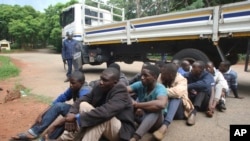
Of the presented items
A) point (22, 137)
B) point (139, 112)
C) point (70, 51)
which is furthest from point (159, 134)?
point (70, 51)

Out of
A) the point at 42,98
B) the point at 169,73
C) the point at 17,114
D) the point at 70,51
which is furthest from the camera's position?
the point at 70,51

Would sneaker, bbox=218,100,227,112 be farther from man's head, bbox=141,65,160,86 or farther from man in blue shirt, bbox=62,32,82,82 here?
man in blue shirt, bbox=62,32,82,82

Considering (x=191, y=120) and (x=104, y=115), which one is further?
(x=191, y=120)

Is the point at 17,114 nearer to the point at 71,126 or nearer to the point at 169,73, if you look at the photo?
the point at 71,126

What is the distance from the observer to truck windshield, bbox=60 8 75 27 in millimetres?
9789

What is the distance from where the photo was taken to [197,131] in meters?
3.52

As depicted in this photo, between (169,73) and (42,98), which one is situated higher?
(169,73)

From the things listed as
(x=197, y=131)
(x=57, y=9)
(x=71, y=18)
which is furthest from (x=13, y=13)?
(x=197, y=131)

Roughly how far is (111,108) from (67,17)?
8.19m

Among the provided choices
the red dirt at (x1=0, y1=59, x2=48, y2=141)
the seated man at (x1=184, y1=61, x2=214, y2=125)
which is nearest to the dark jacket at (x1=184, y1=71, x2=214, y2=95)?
the seated man at (x1=184, y1=61, x2=214, y2=125)

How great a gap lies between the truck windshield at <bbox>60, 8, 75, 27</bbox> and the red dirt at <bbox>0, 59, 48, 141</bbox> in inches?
190

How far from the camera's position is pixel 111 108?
2648 mm

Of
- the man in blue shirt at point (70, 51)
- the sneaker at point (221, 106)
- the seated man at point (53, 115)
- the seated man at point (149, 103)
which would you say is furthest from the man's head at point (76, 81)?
the man in blue shirt at point (70, 51)

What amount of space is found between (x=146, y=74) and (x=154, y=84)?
183 millimetres
